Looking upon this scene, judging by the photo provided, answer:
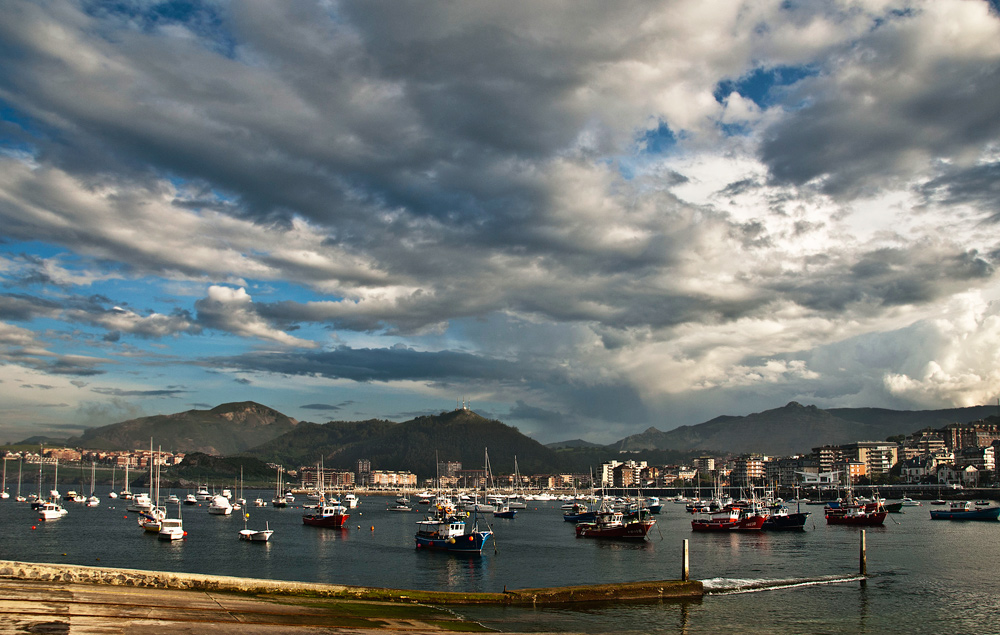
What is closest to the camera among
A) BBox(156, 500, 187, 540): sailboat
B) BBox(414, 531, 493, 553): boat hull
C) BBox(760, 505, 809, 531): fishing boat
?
BBox(414, 531, 493, 553): boat hull

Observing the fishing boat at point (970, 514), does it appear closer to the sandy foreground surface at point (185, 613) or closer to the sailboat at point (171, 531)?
the sailboat at point (171, 531)

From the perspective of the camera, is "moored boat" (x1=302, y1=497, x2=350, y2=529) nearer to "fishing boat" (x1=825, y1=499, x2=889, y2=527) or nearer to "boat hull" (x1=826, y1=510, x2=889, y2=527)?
"fishing boat" (x1=825, y1=499, x2=889, y2=527)

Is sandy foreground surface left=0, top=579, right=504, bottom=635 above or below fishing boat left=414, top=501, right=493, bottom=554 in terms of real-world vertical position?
above

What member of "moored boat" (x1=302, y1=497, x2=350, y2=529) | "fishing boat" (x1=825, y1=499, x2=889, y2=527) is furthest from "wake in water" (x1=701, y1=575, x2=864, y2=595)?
"fishing boat" (x1=825, y1=499, x2=889, y2=527)

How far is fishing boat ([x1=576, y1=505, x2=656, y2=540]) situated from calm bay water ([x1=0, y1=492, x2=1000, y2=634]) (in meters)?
2.92

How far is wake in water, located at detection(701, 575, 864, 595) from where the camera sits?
5169 centimetres

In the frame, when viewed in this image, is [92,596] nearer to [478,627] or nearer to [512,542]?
[478,627]

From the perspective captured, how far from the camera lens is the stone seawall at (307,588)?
30.1 meters

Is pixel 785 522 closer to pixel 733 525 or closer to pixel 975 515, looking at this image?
pixel 733 525

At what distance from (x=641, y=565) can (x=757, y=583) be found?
19174mm

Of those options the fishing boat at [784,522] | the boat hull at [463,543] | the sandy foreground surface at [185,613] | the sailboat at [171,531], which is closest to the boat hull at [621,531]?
the fishing boat at [784,522]

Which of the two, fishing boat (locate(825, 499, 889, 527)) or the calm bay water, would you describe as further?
fishing boat (locate(825, 499, 889, 527))

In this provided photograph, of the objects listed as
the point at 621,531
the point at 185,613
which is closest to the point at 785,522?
the point at 621,531

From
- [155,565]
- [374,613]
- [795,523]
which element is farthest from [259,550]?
[795,523]
